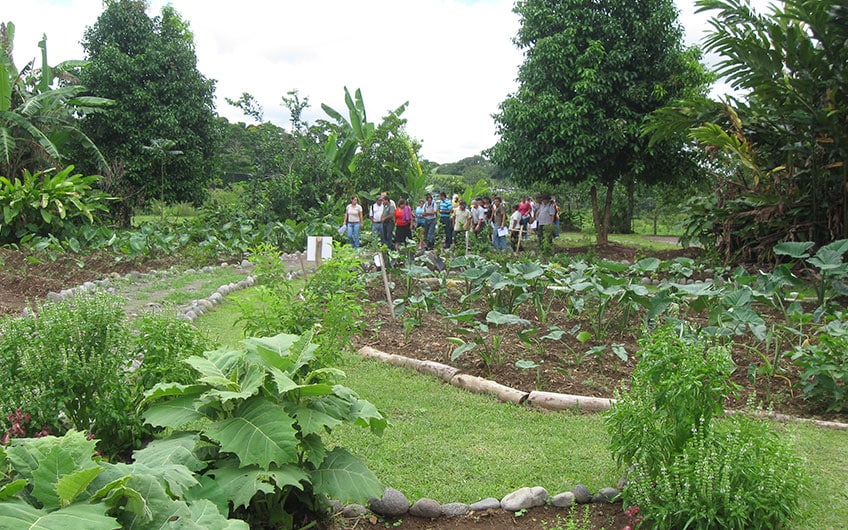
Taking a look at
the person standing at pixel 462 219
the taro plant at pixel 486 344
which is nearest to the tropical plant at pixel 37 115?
the person standing at pixel 462 219

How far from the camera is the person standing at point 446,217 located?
18219mm

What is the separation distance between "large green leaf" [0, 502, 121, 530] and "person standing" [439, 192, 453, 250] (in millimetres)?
16206

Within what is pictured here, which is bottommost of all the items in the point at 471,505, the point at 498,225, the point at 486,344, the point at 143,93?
the point at 471,505

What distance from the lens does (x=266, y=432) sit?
2656 millimetres

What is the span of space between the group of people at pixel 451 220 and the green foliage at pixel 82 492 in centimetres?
1244

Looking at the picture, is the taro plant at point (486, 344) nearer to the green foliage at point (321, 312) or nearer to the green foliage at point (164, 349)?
the green foliage at point (321, 312)

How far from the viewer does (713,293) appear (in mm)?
5969

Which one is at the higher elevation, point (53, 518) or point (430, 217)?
point (430, 217)

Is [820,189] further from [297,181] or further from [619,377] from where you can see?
[297,181]

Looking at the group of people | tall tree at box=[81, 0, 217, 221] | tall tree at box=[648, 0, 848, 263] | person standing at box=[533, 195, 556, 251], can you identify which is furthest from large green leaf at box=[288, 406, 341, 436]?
tall tree at box=[81, 0, 217, 221]

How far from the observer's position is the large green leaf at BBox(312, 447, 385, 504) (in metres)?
2.77

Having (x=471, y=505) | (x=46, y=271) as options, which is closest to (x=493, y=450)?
(x=471, y=505)

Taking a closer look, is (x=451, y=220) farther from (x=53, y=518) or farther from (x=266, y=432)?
(x=53, y=518)

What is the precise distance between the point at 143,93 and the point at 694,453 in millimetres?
18165
